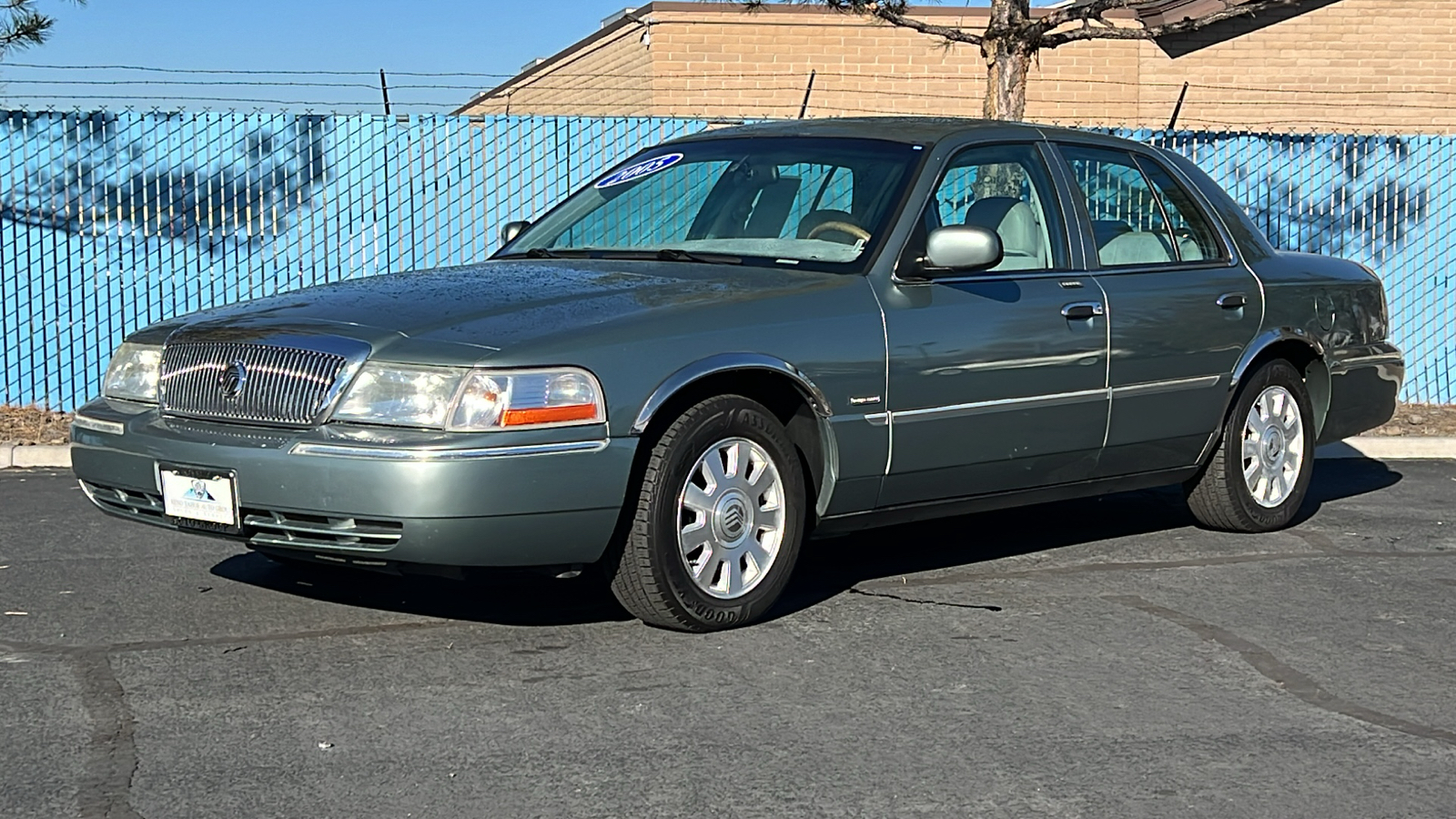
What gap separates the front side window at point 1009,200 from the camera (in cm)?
668

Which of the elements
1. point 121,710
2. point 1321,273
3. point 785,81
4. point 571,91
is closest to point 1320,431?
point 1321,273

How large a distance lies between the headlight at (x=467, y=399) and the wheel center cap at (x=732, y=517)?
610 mm

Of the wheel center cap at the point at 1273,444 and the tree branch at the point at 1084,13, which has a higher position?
the tree branch at the point at 1084,13

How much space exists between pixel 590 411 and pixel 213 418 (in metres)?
1.17

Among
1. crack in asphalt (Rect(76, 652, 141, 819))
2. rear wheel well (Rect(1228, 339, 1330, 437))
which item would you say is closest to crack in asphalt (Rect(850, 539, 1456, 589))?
rear wheel well (Rect(1228, 339, 1330, 437))

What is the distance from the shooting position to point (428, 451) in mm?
4992

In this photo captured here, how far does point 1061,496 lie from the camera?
22.4 ft

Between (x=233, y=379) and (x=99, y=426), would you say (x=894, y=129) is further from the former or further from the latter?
(x=99, y=426)

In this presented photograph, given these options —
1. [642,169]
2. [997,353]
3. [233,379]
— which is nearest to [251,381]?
[233,379]

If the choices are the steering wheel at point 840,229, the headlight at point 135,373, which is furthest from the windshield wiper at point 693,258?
the headlight at point 135,373

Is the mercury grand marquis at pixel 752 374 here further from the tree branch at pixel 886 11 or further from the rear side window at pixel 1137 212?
the tree branch at pixel 886 11

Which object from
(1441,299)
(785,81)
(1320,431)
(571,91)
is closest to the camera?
(1320,431)

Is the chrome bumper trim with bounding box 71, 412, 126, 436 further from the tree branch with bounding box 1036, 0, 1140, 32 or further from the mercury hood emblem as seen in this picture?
the tree branch with bounding box 1036, 0, 1140, 32

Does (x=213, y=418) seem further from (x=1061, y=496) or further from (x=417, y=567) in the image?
(x=1061, y=496)
